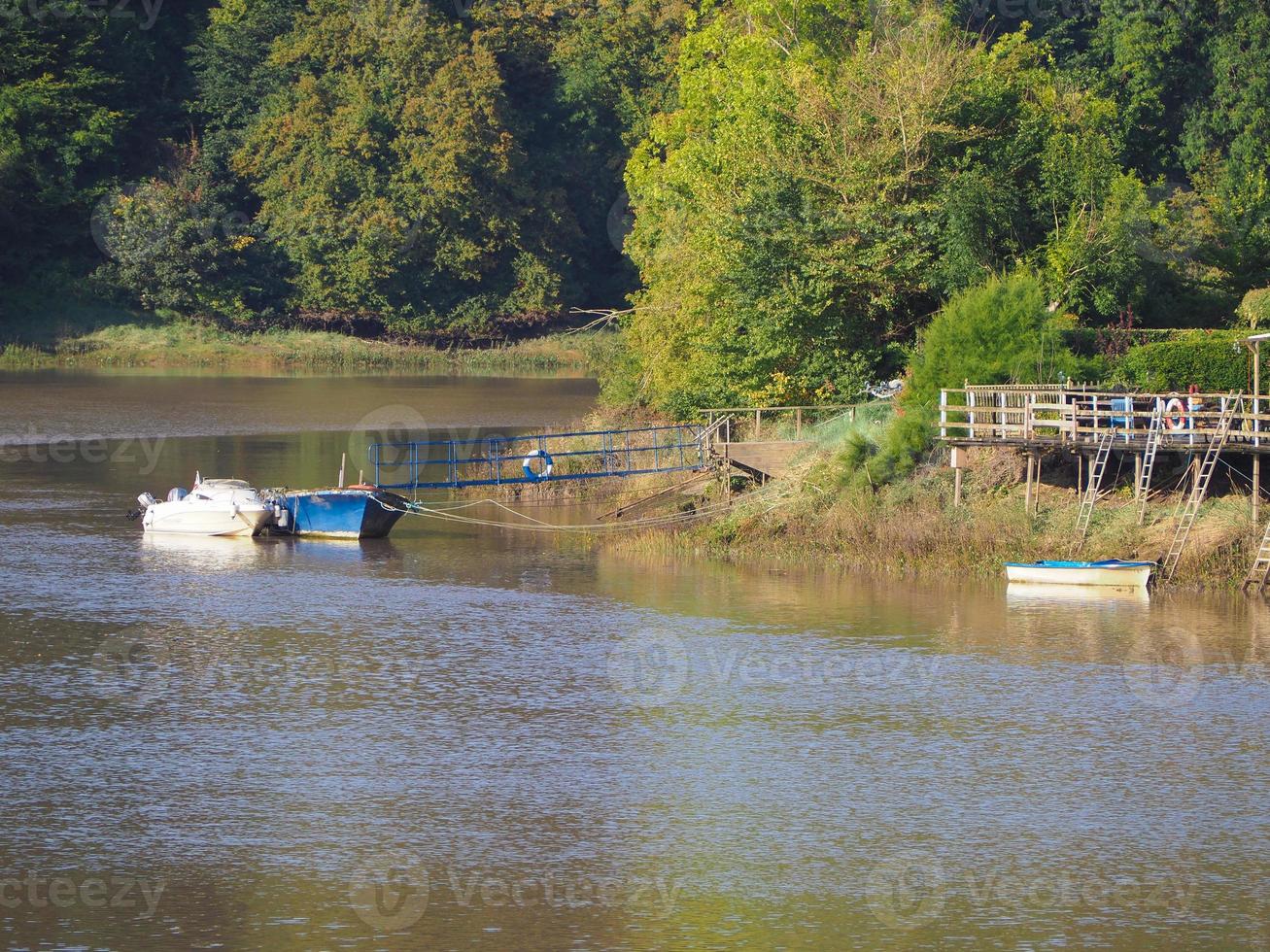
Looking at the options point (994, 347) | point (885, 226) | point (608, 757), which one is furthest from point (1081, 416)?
point (608, 757)

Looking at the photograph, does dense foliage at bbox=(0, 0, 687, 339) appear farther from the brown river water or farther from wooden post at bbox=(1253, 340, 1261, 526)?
wooden post at bbox=(1253, 340, 1261, 526)

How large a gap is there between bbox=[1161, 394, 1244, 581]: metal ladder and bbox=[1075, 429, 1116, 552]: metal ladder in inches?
67.5

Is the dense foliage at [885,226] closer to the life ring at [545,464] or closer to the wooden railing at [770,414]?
the wooden railing at [770,414]

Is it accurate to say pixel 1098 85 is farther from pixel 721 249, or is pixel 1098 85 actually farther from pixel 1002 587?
pixel 1002 587

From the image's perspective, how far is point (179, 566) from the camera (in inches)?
1447

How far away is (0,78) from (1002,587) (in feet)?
257

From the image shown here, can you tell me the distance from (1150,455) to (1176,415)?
1270 mm

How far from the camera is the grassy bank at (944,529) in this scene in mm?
34125

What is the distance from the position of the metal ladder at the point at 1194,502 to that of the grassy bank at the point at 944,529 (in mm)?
194

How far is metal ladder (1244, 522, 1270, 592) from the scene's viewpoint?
3316 cm

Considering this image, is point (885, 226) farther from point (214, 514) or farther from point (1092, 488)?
point (214, 514)

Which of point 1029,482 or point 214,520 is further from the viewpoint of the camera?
point 214,520

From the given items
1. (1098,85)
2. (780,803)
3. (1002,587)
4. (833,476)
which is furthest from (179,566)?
(1098,85)

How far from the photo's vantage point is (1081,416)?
3466cm
